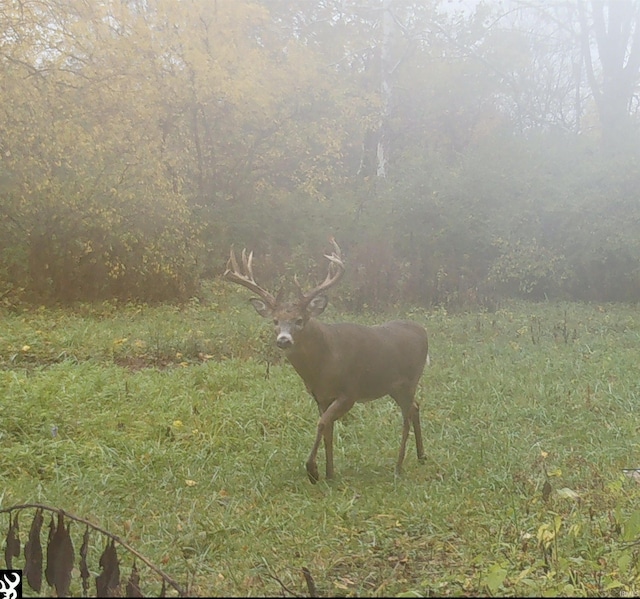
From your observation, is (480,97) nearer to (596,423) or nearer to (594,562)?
(596,423)

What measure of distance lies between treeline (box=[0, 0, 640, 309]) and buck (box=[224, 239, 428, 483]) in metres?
6.14

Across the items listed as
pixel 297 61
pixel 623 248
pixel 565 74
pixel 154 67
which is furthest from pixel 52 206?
pixel 565 74

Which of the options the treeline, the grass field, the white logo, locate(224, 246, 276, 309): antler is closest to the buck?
locate(224, 246, 276, 309): antler

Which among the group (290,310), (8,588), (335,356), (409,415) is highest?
(290,310)

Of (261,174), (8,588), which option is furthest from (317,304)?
(261,174)

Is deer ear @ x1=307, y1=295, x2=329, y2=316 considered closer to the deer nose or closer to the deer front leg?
the deer nose

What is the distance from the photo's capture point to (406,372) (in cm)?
480

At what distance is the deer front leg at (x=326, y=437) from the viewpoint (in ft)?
14.0

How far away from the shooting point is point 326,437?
171 inches

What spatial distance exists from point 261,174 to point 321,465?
11291mm

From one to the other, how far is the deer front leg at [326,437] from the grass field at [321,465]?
8cm

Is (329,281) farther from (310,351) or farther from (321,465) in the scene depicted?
(321,465)

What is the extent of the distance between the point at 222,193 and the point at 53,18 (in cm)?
431

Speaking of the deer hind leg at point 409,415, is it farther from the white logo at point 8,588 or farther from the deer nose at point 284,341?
the white logo at point 8,588
